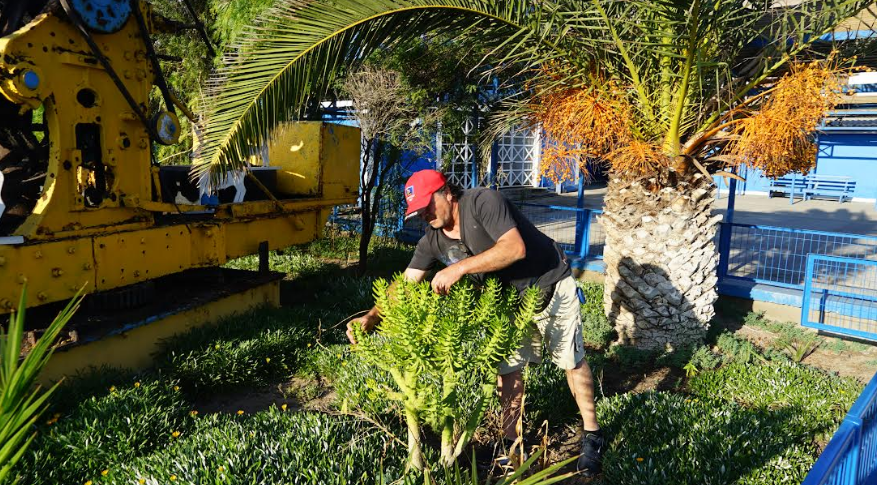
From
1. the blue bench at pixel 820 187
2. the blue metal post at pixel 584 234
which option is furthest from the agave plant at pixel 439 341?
the blue bench at pixel 820 187

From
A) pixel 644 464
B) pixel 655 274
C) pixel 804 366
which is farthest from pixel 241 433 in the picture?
pixel 804 366

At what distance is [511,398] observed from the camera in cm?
384

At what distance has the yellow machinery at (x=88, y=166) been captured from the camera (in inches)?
163

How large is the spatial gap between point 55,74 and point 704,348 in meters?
5.63


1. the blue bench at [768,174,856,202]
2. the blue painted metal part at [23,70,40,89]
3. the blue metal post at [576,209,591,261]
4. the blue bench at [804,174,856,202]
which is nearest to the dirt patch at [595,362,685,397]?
the blue metal post at [576,209,591,261]

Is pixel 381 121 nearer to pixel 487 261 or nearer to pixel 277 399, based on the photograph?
pixel 277 399

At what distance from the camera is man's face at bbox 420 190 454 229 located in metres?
3.32

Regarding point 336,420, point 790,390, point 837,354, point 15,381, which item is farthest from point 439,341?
point 837,354

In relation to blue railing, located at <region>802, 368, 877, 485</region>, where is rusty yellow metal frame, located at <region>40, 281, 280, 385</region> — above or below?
below

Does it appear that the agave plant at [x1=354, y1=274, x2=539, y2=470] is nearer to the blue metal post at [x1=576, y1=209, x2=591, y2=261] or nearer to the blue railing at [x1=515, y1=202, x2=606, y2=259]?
the blue metal post at [x1=576, y1=209, x2=591, y2=261]

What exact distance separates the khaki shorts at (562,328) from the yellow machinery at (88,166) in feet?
10.3

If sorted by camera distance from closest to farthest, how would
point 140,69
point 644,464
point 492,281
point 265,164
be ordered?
point 492,281 < point 644,464 < point 140,69 < point 265,164

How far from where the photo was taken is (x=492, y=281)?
2.90m

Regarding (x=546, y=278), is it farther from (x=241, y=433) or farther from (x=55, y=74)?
(x=55, y=74)
